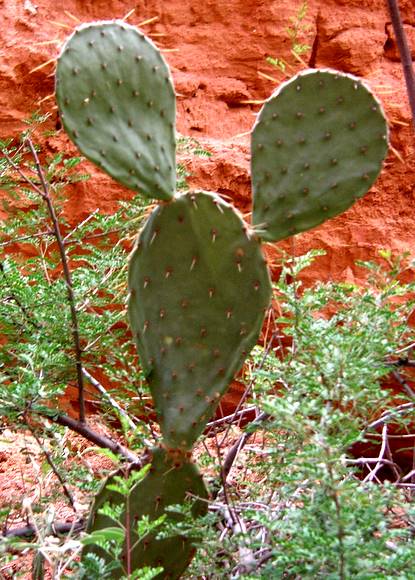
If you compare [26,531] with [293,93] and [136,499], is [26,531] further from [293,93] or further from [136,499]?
[293,93]

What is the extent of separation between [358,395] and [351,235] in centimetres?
266

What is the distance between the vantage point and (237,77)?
3.85 metres

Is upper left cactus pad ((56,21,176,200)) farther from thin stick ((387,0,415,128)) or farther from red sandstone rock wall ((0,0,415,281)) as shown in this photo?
red sandstone rock wall ((0,0,415,281))

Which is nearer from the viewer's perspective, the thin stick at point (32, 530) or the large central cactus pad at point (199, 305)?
the large central cactus pad at point (199, 305)

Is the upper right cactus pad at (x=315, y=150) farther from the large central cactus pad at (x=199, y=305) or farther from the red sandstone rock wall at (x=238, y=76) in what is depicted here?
the red sandstone rock wall at (x=238, y=76)

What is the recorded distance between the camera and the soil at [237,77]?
364 centimetres

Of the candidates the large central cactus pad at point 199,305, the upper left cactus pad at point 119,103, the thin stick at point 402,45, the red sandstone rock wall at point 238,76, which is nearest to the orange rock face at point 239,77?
the red sandstone rock wall at point 238,76

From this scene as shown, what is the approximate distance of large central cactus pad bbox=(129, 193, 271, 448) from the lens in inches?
56.0

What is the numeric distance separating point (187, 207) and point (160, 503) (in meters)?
0.52

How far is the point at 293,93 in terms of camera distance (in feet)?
4.96

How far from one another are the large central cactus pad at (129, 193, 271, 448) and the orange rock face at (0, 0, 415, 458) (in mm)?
2236

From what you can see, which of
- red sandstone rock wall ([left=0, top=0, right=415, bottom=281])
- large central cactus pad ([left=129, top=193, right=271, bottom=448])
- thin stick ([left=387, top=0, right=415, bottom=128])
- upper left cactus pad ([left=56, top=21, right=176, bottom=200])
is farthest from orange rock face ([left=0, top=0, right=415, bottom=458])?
thin stick ([left=387, top=0, right=415, bottom=128])

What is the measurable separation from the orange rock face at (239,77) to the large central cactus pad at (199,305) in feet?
7.34

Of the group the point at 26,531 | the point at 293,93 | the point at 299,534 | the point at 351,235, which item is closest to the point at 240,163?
the point at 351,235
